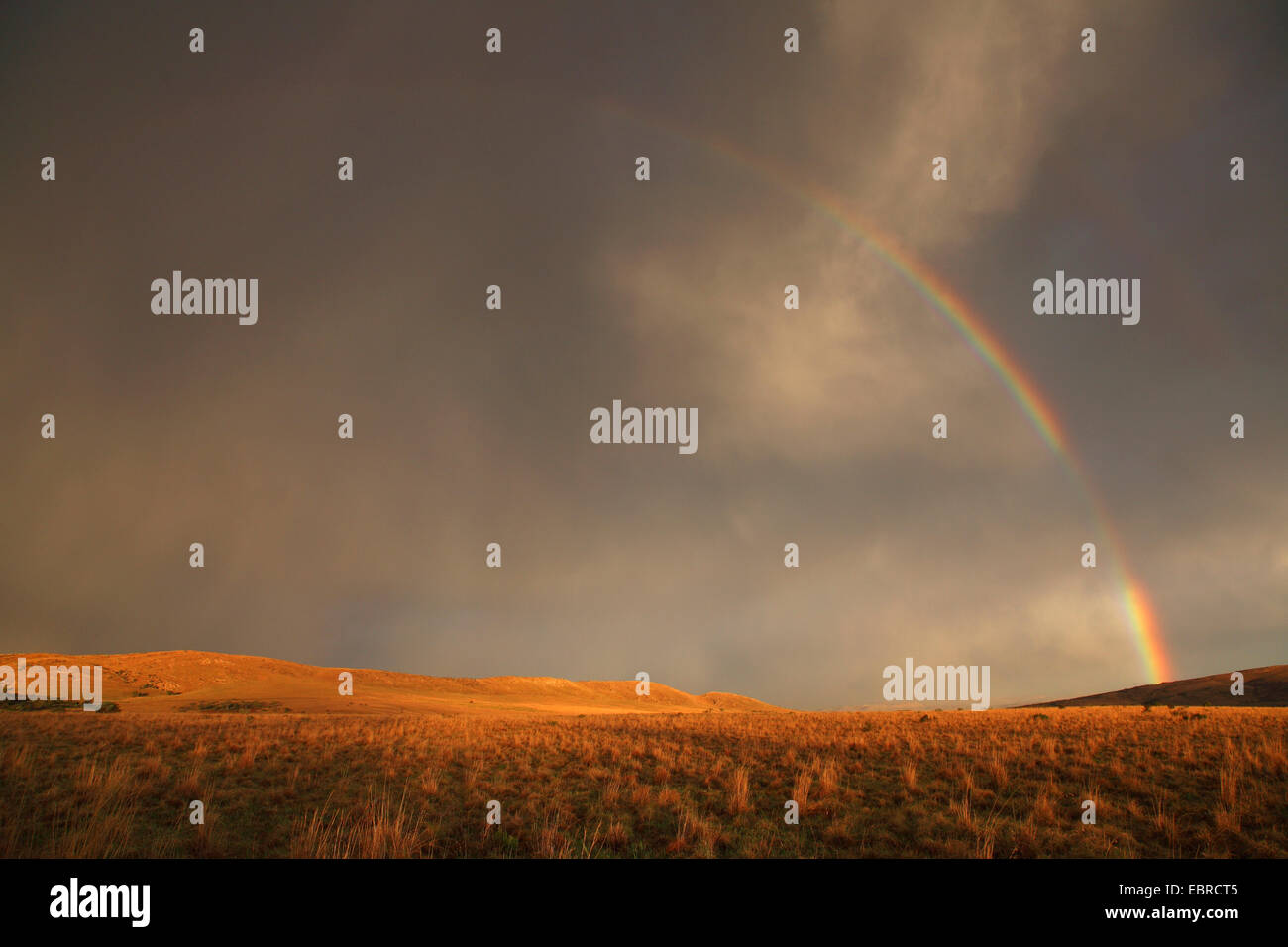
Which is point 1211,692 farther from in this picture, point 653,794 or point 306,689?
point 306,689

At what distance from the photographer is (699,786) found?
1168 centimetres

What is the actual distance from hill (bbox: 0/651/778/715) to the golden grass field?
33.6 metres

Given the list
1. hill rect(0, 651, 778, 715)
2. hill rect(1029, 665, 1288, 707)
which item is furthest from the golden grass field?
hill rect(1029, 665, 1288, 707)

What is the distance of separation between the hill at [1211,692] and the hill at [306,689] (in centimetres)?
5348

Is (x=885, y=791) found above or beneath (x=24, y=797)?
beneath

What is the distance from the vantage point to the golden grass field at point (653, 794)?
26.5 ft

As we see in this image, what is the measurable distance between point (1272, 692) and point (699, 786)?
292 feet

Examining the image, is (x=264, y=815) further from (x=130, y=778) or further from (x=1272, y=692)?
(x=1272, y=692)

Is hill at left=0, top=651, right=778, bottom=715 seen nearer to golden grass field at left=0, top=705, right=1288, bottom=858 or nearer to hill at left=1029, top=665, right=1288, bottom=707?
golden grass field at left=0, top=705, right=1288, bottom=858

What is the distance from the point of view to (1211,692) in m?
70.3

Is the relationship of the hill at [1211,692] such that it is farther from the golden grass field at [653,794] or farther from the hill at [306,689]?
the golden grass field at [653,794]

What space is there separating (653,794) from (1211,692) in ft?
304

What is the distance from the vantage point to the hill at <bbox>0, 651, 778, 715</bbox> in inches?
1991
